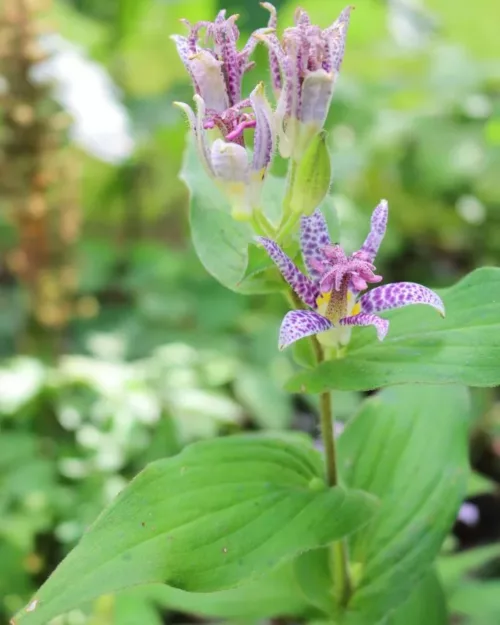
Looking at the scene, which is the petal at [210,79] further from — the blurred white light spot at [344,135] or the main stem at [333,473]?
the blurred white light spot at [344,135]

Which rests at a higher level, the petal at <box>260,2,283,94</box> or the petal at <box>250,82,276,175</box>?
the petal at <box>260,2,283,94</box>

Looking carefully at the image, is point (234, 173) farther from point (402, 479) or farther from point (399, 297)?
point (402, 479)

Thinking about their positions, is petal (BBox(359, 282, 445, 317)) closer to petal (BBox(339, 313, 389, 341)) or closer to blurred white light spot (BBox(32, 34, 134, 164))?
petal (BBox(339, 313, 389, 341))

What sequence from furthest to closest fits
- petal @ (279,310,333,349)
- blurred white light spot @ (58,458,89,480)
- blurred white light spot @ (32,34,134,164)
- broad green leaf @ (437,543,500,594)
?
blurred white light spot @ (32,34,134,164), blurred white light spot @ (58,458,89,480), broad green leaf @ (437,543,500,594), petal @ (279,310,333,349)

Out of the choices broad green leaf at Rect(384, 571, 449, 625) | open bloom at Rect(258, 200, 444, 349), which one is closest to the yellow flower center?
open bloom at Rect(258, 200, 444, 349)

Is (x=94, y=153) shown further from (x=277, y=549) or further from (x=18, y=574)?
(x=277, y=549)

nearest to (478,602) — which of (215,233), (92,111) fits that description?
(215,233)

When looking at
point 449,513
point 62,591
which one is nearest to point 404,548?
point 449,513
